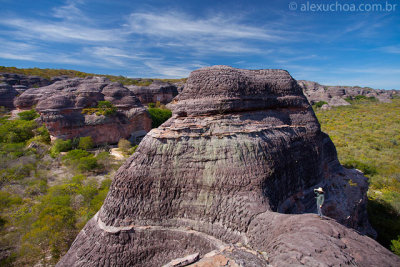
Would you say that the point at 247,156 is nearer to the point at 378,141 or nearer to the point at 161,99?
the point at 378,141

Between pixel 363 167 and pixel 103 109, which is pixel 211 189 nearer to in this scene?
pixel 363 167

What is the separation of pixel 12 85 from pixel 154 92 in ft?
108

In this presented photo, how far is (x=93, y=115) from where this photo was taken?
83.3 ft

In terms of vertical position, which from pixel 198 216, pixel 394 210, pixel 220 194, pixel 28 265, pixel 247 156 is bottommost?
pixel 28 265

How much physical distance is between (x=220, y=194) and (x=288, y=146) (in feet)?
10.3

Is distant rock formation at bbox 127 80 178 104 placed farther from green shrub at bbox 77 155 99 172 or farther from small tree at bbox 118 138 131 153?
green shrub at bbox 77 155 99 172

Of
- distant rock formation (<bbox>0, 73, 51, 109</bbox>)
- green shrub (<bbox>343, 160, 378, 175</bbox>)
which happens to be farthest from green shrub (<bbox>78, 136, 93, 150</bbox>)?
distant rock formation (<bbox>0, 73, 51, 109</bbox>)

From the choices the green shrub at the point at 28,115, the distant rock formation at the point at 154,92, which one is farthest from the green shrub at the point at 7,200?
the distant rock formation at the point at 154,92

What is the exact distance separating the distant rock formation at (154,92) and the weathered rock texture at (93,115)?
1228cm

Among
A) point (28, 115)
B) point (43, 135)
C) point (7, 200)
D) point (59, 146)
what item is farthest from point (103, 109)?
point (28, 115)

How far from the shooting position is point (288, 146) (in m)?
7.72

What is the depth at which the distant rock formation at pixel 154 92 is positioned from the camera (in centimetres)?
4294

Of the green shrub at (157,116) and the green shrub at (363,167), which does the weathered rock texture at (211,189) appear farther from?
the green shrub at (157,116)

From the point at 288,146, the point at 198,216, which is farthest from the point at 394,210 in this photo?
the point at 198,216
